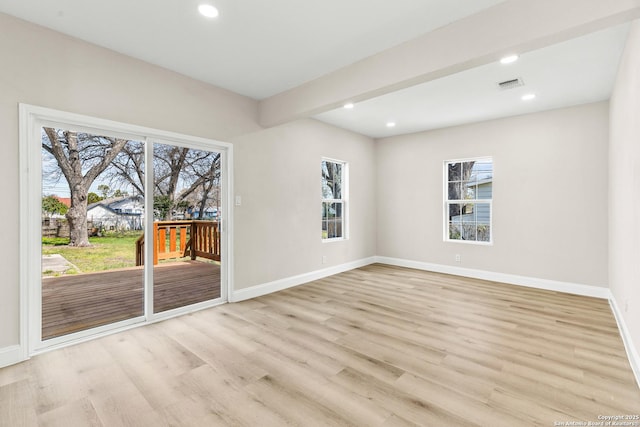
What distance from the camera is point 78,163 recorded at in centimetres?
288

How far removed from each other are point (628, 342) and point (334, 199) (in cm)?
417

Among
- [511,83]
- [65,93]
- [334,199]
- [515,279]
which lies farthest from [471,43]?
[515,279]

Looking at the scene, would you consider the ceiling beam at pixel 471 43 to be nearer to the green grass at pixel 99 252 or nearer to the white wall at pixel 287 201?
the white wall at pixel 287 201

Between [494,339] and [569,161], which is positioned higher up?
[569,161]

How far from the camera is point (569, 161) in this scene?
4.39m

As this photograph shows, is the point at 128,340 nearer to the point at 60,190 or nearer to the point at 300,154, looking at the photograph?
the point at 60,190

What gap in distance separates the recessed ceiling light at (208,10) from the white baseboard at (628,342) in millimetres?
4041

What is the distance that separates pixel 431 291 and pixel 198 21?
422 cm

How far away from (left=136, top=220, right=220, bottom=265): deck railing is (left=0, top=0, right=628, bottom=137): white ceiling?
1.75 metres

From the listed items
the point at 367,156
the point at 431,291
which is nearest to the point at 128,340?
the point at 431,291

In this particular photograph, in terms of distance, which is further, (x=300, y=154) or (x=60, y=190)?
(x=300, y=154)

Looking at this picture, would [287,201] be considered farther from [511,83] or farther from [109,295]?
[511,83]

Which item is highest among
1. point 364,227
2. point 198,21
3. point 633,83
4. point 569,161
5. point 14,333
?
point 198,21

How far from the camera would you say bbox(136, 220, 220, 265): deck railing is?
11.1 ft
